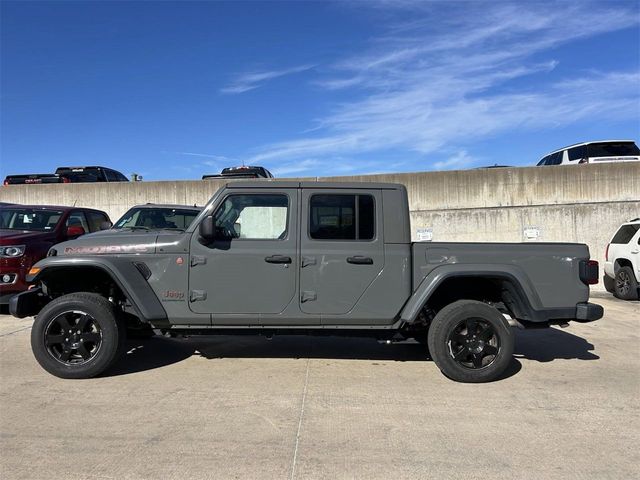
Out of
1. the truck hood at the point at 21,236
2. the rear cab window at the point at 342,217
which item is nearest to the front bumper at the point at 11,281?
the truck hood at the point at 21,236

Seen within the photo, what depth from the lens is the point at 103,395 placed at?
4289 millimetres

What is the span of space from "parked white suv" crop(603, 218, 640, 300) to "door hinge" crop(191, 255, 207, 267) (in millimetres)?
9219

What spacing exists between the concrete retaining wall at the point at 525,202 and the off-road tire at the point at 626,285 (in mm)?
1880

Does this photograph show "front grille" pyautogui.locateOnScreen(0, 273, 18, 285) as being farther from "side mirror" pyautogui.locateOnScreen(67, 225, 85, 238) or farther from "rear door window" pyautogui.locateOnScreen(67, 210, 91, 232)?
"rear door window" pyautogui.locateOnScreen(67, 210, 91, 232)

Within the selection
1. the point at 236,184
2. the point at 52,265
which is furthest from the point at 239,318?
the point at 52,265

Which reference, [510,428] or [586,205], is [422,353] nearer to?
[510,428]

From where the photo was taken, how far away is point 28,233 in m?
7.61

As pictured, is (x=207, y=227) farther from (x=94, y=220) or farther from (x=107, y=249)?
(x=94, y=220)

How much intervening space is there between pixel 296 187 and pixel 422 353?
2683 mm

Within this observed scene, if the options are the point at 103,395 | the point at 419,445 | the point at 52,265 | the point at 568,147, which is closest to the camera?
the point at 419,445

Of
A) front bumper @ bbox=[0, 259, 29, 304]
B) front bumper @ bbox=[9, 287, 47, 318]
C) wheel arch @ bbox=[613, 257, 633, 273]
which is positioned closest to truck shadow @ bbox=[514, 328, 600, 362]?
wheel arch @ bbox=[613, 257, 633, 273]

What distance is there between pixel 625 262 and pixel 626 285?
1.66 ft

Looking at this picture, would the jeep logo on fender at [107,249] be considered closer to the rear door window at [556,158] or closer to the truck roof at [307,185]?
the truck roof at [307,185]

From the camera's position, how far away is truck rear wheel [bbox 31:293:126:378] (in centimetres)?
459
